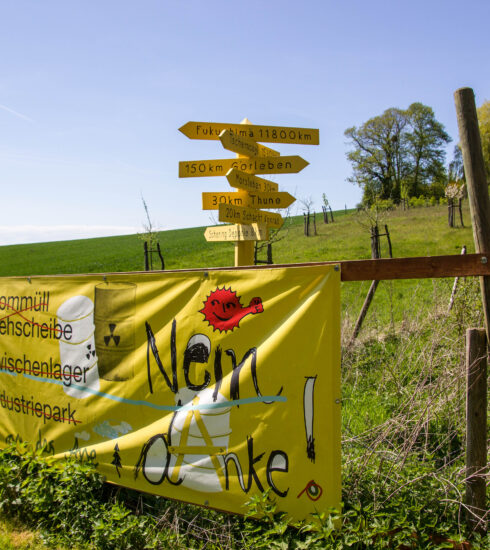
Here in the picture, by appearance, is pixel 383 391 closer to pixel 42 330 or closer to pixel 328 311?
pixel 328 311

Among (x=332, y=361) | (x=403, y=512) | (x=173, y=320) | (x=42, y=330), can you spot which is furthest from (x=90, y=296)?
(x=403, y=512)

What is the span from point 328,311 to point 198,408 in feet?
3.55

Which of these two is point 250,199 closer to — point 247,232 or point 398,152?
point 247,232

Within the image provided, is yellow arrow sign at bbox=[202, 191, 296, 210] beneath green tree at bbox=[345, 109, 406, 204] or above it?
beneath

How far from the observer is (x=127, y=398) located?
131 inches

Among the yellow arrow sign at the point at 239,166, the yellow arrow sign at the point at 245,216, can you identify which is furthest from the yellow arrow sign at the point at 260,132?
the yellow arrow sign at the point at 245,216

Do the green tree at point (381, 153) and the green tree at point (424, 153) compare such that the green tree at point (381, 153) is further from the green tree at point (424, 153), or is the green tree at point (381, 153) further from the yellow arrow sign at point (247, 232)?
the yellow arrow sign at point (247, 232)

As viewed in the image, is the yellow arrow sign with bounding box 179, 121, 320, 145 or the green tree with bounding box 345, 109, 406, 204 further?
the green tree with bounding box 345, 109, 406, 204

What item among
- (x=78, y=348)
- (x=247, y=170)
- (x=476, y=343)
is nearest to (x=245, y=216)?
(x=247, y=170)

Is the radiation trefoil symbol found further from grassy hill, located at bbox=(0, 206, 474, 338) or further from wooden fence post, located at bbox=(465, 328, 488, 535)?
grassy hill, located at bbox=(0, 206, 474, 338)

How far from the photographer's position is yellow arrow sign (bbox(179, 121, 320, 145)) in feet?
13.3

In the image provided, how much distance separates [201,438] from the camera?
289cm

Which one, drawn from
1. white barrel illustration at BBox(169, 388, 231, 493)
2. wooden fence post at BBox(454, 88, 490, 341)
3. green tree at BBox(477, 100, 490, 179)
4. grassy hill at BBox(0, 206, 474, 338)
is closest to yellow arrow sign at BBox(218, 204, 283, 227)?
white barrel illustration at BBox(169, 388, 231, 493)

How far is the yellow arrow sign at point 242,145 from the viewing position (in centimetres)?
373
